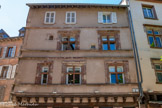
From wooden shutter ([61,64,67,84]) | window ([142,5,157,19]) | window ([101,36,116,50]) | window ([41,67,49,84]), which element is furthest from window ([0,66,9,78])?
window ([142,5,157,19])

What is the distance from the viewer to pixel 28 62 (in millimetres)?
12578

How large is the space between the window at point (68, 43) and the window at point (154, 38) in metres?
7.00

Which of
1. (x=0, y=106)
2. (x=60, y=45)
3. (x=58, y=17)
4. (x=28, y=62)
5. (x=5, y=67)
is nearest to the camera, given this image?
(x=28, y=62)

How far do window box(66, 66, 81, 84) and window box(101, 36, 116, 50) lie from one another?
125 inches

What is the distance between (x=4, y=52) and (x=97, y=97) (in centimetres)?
1478

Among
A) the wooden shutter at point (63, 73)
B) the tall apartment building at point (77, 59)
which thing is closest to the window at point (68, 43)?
the tall apartment building at point (77, 59)

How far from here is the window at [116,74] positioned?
12.0 meters

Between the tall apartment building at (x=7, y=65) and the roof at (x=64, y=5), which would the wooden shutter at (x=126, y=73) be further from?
the tall apartment building at (x=7, y=65)

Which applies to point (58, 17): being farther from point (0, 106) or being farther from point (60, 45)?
point (0, 106)

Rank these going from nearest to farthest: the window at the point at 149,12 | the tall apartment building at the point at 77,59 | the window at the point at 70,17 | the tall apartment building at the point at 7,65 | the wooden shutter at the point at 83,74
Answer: the tall apartment building at the point at 77,59
the wooden shutter at the point at 83,74
the window at the point at 70,17
the window at the point at 149,12
the tall apartment building at the point at 7,65

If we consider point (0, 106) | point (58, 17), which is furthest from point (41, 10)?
point (0, 106)

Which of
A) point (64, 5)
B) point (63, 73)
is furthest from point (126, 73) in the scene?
point (64, 5)

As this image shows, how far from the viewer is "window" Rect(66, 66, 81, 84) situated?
11995 millimetres

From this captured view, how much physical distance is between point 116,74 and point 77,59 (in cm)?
340
